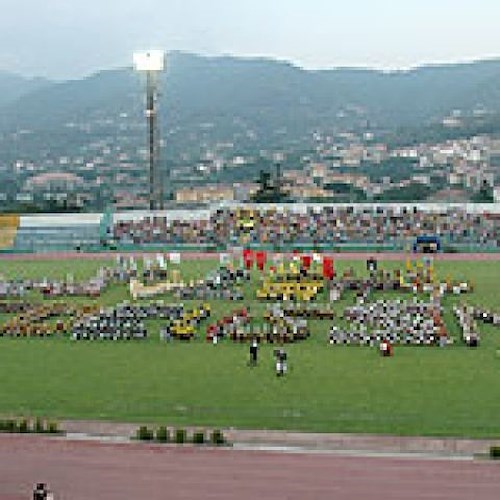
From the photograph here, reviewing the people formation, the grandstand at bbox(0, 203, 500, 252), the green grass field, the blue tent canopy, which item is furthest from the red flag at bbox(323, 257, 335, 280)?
the grandstand at bbox(0, 203, 500, 252)

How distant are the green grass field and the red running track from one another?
1.69m

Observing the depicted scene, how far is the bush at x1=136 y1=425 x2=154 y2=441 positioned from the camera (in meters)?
18.9

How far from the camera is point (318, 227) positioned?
51.7 m

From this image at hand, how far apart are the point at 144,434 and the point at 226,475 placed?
104 inches

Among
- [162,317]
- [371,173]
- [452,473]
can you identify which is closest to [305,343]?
[162,317]

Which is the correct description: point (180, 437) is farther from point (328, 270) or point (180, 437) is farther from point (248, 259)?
point (248, 259)

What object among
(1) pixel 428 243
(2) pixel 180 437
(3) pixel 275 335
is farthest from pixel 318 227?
(2) pixel 180 437

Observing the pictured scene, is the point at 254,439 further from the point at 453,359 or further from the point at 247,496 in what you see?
the point at 453,359

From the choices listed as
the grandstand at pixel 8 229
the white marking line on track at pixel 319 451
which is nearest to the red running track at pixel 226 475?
the white marking line on track at pixel 319 451

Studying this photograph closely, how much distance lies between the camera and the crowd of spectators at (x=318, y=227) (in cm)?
5003

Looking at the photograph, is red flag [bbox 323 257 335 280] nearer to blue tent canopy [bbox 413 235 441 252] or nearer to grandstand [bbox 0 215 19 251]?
blue tent canopy [bbox 413 235 441 252]

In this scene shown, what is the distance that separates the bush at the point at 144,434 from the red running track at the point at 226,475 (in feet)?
1.06

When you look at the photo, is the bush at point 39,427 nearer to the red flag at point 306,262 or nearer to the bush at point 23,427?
the bush at point 23,427

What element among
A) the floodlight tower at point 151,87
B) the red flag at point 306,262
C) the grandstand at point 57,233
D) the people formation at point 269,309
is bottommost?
the grandstand at point 57,233
